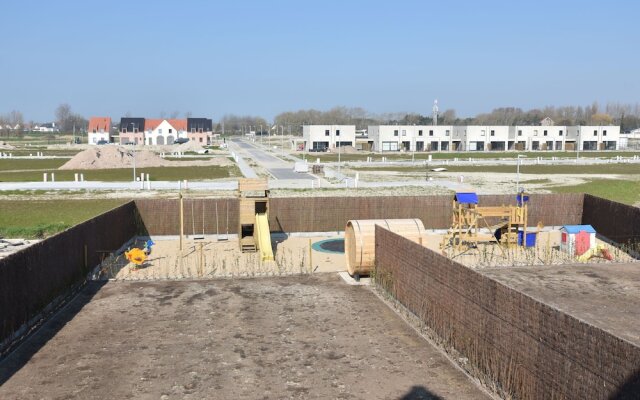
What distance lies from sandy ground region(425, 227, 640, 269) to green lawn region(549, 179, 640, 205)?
17373mm

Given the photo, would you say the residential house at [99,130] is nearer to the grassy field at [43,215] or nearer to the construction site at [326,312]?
the grassy field at [43,215]

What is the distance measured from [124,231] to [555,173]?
171 feet

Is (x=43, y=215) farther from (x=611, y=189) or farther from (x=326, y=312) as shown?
(x=611, y=189)

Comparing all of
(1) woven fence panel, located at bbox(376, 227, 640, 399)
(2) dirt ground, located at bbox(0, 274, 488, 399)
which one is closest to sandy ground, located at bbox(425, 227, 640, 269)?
(2) dirt ground, located at bbox(0, 274, 488, 399)

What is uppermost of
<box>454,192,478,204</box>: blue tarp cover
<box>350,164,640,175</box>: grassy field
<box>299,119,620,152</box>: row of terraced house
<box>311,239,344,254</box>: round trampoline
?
<box>299,119,620,152</box>: row of terraced house

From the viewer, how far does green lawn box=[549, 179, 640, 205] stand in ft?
142

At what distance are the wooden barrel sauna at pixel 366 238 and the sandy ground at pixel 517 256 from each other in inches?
75.5

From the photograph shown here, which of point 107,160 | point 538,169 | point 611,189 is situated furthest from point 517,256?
point 107,160

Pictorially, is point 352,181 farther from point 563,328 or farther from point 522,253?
point 563,328

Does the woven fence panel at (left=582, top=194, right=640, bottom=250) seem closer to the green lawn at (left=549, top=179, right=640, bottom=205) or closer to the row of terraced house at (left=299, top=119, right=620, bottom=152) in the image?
the green lawn at (left=549, top=179, right=640, bottom=205)

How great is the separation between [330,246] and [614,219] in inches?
521

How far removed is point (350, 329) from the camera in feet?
51.2

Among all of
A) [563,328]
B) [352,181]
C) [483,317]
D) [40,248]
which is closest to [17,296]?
[40,248]

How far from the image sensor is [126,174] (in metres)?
64.1
